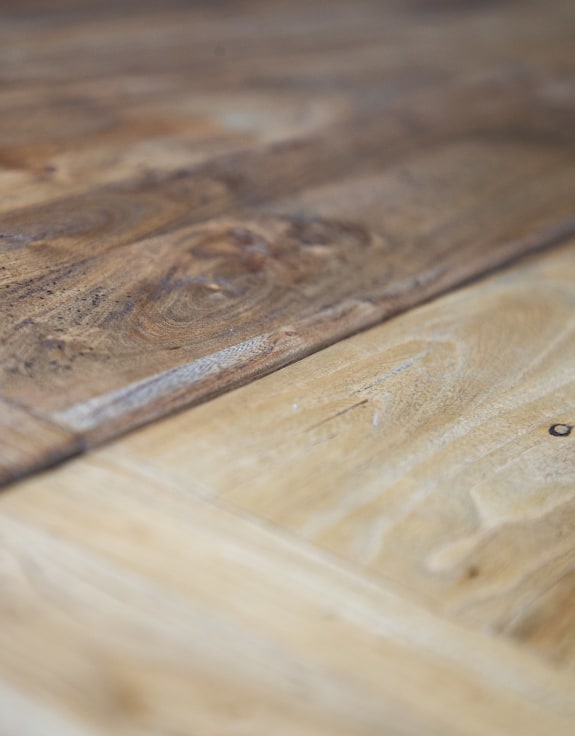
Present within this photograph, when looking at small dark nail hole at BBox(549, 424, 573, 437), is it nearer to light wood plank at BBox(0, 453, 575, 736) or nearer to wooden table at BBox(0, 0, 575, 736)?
wooden table at BBox(0, 0, 575, 736)

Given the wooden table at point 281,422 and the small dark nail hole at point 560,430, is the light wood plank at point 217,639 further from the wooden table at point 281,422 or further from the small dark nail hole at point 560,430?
the small dark nail hole at point 560,430

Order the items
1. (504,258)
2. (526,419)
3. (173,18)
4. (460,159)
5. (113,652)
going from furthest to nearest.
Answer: (173,18)
(460,159)
(504,258)
(526,419)
(113,652)

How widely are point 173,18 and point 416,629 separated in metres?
1.04

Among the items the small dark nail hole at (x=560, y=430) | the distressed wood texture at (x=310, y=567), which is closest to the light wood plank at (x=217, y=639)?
the distressed wood texture at (x=310, y=567)

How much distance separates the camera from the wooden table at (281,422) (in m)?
0.32

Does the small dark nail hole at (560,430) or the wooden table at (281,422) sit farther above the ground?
the wooden table at (281,422)

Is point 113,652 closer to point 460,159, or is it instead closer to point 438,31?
point 460,159

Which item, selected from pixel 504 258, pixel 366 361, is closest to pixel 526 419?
pixel 366 361

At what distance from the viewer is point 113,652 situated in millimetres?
318

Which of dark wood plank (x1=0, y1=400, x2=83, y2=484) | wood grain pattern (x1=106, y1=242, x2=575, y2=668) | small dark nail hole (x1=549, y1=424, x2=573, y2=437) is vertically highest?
dark wood plank (x1=0, y1=400, x2=83, y2=484)

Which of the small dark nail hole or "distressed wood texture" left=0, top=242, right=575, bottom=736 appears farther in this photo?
the small dark nail hole

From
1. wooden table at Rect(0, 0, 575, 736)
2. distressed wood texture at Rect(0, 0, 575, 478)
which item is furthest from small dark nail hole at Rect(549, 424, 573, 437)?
distressed wood texture at Rect(0, 0, 575, 478)

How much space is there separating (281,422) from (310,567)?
0.31 feet

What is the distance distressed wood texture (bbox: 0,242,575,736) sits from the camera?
1.01ft
